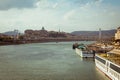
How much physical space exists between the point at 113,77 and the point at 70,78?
528 centimetres

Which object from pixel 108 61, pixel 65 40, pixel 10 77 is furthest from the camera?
pixel 65 40

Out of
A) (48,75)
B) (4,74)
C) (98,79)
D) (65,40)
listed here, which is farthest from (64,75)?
(65,40)

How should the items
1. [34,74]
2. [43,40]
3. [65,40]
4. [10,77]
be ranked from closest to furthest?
[10,77], [34,74], [43,40], [65,40]

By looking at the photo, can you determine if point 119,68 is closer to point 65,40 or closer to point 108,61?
point 108,61

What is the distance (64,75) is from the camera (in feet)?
91.2

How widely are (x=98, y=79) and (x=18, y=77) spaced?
26.8 feet

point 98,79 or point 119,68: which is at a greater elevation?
point 119,68

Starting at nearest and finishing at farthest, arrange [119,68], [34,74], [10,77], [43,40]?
[119,68] → [10,77] → [34,74] → [43,40]

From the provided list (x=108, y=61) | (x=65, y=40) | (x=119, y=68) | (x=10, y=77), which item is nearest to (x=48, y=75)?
(x=10, y=77)

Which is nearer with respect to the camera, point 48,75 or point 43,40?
point 48,75

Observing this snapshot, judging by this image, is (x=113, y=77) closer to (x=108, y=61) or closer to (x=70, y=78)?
(x=108, y=61)

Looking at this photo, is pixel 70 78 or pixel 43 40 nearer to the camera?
pixel 70 78

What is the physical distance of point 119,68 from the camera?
20.2 meters

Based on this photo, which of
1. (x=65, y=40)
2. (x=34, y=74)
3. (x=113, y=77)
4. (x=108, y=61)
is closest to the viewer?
(x=113, y=77)
